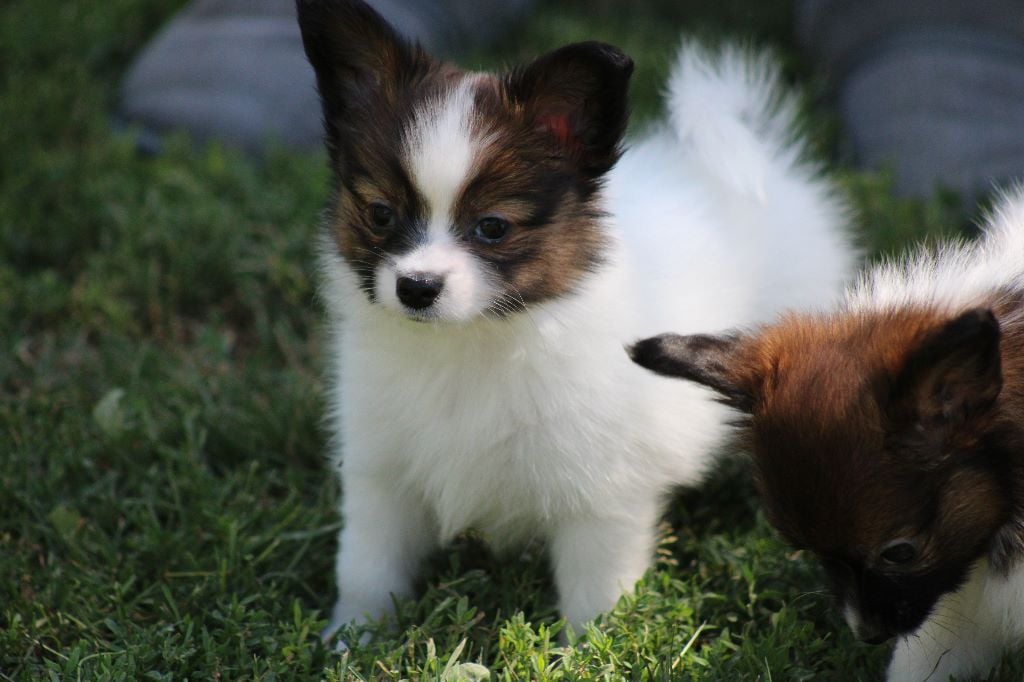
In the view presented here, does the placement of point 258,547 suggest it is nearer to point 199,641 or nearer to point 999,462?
point 199,641

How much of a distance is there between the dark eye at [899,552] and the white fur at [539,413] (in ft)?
2.97

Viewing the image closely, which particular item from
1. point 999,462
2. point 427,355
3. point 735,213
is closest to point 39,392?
point 427,355

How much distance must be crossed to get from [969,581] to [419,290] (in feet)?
5.14

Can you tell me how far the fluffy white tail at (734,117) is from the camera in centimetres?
405

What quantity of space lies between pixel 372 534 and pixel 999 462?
1.85 meters

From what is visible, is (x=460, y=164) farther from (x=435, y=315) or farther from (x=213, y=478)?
(x=213, y=478)

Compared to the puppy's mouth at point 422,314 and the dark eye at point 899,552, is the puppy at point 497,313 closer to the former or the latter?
the puppy's mouth at point 422,314

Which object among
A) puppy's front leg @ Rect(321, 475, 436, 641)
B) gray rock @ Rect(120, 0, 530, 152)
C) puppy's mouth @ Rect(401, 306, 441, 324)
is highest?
puppy's mouth @ Rect(401, 306, 441, 324)

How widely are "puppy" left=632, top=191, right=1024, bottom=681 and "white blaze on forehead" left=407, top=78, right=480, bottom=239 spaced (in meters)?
0.70

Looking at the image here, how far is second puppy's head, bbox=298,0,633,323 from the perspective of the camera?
3080 mm

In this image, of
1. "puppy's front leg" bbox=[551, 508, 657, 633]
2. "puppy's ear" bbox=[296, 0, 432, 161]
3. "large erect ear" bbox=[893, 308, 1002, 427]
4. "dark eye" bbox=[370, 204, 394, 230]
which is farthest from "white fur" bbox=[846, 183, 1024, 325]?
"puppy's ear" bbox=[296, 0, 432, 161]

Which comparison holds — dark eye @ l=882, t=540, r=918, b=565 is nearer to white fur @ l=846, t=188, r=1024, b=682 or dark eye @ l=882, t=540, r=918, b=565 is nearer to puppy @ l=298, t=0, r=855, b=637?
white fur @ l=846, t=188, r=1024, b=682

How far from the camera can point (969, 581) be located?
2.90 m

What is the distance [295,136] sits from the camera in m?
6.29
